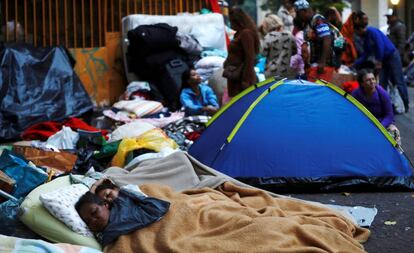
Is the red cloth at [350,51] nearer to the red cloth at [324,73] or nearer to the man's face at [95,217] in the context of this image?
the red cloth at [324,73]

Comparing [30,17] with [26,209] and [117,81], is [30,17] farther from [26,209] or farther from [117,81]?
[26,209]

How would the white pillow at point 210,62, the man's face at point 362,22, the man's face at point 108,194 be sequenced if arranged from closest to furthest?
the man's face at point 108,194
the man's face at point 362,22
the white pillow at point 210,62

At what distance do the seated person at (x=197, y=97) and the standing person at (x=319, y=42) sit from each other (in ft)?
5.21

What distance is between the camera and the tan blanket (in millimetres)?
4824

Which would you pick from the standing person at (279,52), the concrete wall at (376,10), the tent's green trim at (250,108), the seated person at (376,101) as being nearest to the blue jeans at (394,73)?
the standing person at (279,52)

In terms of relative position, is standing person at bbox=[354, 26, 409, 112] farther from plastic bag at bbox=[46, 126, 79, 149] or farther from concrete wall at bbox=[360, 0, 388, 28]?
concrete wall at bbox=[360, 0, 388, 28]

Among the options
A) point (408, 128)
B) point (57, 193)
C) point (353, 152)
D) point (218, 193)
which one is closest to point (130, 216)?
point (57, 193)

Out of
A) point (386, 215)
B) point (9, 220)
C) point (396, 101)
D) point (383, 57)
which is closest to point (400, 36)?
point (396, 101)

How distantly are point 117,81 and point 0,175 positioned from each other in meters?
7.48

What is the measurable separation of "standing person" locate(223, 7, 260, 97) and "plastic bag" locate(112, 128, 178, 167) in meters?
1.41

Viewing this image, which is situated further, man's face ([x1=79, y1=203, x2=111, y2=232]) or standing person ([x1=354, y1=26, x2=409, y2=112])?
standing person ([x1=354, y1=26, x2=409, y2=112])

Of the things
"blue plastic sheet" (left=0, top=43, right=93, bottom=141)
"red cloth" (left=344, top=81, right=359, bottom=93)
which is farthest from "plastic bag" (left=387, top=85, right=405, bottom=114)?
"blue plastic sheet" (left=0, top=43, right=93, bottom=141)

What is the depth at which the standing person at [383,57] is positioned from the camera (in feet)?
39.4

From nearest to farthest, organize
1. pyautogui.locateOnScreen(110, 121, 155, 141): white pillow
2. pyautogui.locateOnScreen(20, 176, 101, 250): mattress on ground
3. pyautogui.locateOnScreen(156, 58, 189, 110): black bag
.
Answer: pyautogui.locateOnScreen(20, 176, 101, 250): mattress on ground → pyautogui.locateOnScreen(110, 121, 155, 141): white pillow → pyautogui.locateOnScreen(156, 58, 189, 110): black bag
